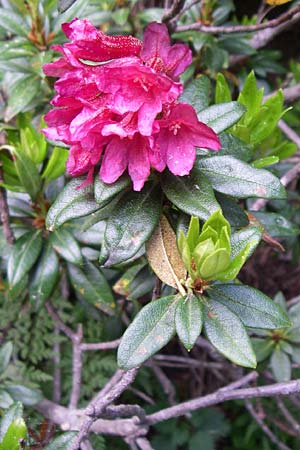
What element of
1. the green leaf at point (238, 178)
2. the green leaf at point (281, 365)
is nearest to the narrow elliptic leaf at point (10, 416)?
the green leaf at point (238, 178)

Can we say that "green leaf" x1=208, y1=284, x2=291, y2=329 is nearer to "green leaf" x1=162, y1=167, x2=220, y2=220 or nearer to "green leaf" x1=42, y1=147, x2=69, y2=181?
"green leaf" x1=162, y1=167, x2=220, y2=220

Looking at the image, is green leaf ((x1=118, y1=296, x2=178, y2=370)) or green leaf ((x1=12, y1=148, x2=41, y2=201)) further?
green leaf ((x1=12, y1=148, x2=41, y2=201))

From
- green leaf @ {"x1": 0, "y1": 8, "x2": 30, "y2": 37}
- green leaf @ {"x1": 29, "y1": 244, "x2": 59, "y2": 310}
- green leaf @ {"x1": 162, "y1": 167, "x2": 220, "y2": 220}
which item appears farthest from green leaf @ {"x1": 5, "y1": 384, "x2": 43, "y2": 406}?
green leaf @ {"x1": 0, "y1": 8, "x2": 30, "y2": 37}

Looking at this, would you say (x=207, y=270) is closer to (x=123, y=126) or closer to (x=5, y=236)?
(x=123, y=126)

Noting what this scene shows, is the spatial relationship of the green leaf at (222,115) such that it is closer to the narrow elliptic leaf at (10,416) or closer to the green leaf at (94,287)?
the green leaf at (94,287)

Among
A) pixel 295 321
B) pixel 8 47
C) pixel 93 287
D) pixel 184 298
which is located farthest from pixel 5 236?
pixel 295 321
